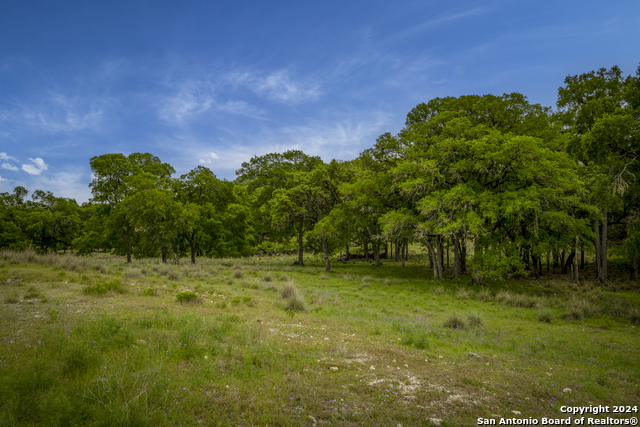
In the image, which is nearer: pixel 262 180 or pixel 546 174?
pixel 546 174

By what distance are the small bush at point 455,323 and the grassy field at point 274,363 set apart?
0.06 meters

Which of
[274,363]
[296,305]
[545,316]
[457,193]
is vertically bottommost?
[545,316]

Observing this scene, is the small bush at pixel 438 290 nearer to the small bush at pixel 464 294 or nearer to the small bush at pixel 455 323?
the small bush at pixel 464 294

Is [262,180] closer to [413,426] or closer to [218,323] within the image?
[218,323]

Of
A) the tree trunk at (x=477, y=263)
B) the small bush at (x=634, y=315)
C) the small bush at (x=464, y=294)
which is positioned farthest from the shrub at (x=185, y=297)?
the small bush at (x=634, y=315)

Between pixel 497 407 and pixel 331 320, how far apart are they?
5.49 m

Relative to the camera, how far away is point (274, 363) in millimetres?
5348

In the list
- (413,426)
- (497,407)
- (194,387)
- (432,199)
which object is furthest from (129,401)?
(432,199)

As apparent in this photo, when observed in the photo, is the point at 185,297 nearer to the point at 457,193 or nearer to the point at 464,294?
the point at 464,294

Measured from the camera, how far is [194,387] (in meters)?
4.29

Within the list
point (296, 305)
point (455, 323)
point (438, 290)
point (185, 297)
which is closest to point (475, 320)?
point (455, 323)

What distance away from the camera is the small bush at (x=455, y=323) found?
973cm

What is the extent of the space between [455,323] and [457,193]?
9.93 m

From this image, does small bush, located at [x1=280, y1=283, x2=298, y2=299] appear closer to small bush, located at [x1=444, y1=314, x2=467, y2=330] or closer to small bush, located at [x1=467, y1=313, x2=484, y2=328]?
small bush, located at [x1=444, y1=314, x2=467, y2=330]
